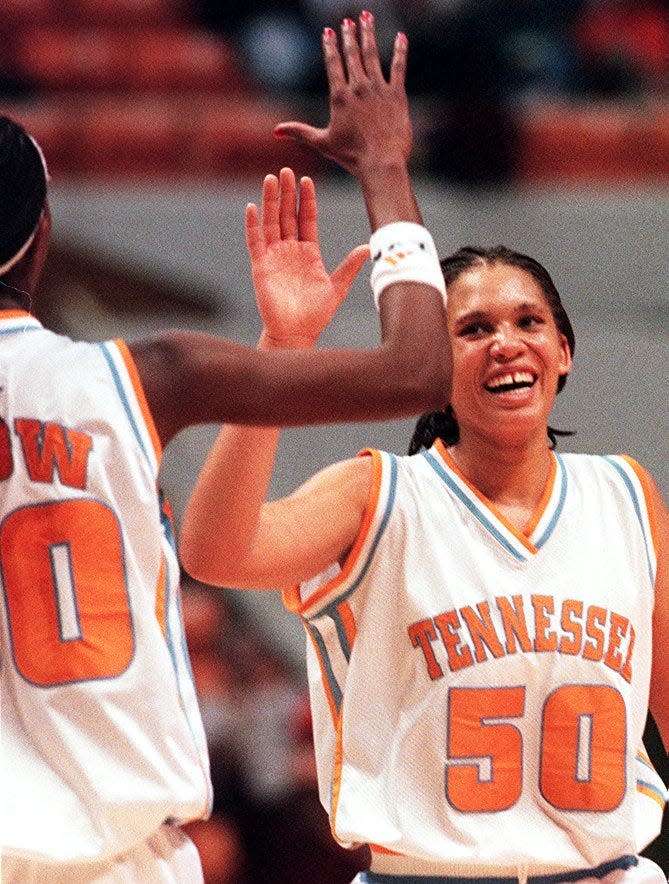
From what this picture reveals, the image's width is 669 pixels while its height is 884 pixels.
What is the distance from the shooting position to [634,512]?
294 cm

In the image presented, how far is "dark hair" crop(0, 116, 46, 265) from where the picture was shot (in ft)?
6.72

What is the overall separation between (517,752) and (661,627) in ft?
1.37

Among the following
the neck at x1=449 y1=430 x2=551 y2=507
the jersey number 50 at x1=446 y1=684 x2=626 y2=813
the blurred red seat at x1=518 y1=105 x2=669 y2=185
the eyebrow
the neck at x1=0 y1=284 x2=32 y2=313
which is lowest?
the jersey number 50 at x1=446 y1=684 x2=626 y2=813

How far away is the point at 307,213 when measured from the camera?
2535 mm

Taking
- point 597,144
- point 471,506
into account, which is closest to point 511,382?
point 471,506

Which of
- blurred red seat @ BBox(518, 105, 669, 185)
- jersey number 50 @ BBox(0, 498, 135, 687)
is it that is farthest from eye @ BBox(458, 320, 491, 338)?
blurred red seat @ BBox(518, 105, 669, 185)

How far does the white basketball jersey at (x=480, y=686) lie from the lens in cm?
267

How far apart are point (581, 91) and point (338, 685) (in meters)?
4.52

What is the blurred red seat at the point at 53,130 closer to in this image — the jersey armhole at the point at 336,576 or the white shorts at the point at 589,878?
the jersey armhole at the point at 336,576

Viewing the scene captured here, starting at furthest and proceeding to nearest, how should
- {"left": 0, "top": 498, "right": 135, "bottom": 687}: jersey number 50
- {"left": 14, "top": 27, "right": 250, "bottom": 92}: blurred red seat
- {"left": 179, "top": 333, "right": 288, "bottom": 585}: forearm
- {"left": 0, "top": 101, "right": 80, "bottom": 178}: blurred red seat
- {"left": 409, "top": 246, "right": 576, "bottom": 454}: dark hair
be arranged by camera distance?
{"left": 14, "top": 27, "right": 250, "bottom": 92}: blurred red seat
{"left": 0, "top": 101, "right": 80, "bottom": 178}: blurred red seat
{"left": 409, "top": 246, "right": 576, "bottom": 454}: dark hair
{"left": 179, "top": 333, "right": 288, "bottom": 585}: forearm
{"left": 0, "top": 498, "right": 135, "bottom": 687}: jersey number 50

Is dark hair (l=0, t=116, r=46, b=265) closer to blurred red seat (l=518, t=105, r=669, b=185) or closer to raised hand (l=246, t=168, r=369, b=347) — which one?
raised hand (l=246, t=168, r=369, b=347)

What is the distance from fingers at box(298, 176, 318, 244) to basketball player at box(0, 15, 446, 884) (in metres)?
0.51

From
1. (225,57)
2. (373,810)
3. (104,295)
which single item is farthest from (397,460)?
(225,57)

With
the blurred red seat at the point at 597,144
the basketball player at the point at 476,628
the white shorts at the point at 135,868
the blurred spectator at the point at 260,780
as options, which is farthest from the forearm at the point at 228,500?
the blurred red seat at the point at 597,144
